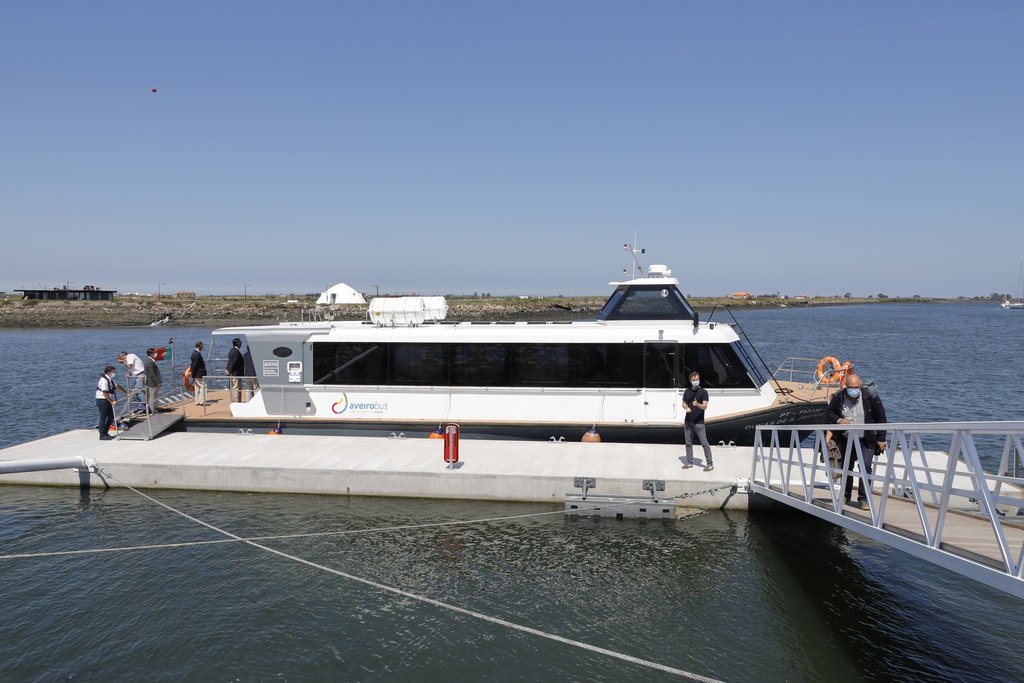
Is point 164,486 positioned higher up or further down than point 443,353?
further down

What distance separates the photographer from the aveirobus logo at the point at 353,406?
1497 cm

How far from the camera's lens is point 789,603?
8.59 metres

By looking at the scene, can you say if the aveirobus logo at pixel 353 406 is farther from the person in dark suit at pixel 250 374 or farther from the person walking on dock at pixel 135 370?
the person walking on dock at pixel 135 370

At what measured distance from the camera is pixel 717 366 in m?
14.0

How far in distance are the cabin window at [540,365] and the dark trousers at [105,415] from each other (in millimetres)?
8660

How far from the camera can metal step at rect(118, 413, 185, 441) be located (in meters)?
14.2

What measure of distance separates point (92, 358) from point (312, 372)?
3658 centimetres

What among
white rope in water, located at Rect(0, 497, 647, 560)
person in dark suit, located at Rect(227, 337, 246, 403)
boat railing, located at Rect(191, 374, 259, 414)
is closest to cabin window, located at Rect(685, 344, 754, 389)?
white rope in water, located at Rect(0, 497, 647, 560)

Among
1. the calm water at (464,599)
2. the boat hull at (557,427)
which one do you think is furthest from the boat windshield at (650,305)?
the calm water at (464,599)

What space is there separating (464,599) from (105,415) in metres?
Result: 9.75

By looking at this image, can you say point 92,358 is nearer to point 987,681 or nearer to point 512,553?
point 512,553

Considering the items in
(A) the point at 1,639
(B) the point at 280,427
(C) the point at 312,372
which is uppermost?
(C) the point at 312,372

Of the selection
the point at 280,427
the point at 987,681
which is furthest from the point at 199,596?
the point at 987,681

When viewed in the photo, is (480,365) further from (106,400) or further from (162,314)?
(162,314)
